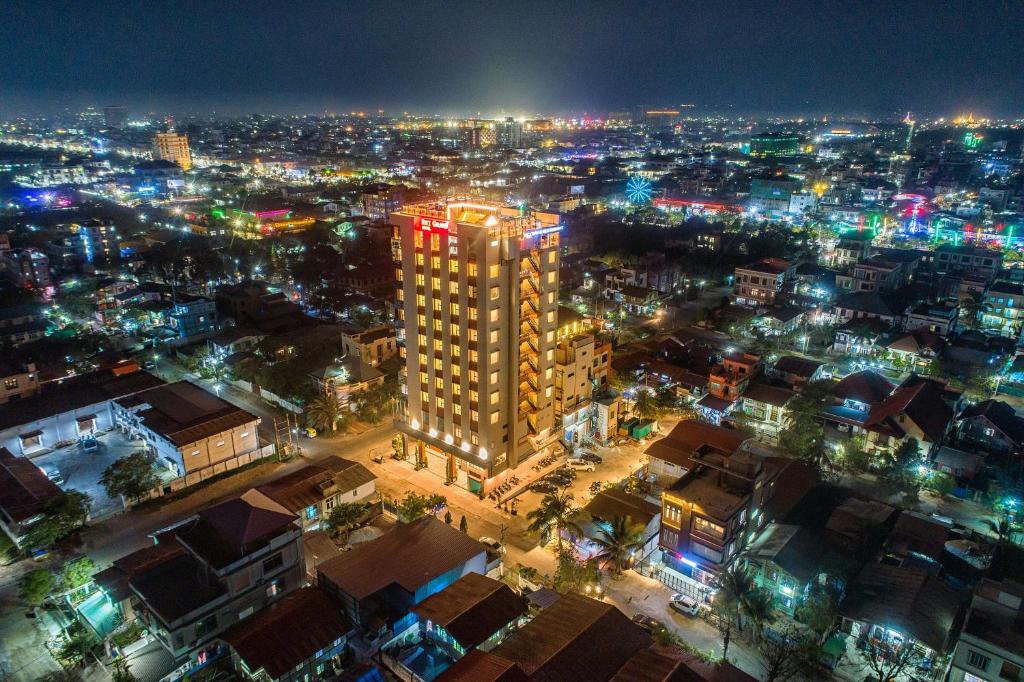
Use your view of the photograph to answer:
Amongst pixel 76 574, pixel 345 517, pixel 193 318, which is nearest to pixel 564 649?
pixel 345 517

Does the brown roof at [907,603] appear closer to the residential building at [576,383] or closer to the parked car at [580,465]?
the parked car at [580,465]

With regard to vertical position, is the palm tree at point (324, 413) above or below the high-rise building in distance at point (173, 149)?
below

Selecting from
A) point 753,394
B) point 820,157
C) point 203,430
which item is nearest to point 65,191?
point 203,430

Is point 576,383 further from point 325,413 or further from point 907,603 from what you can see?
point 907,603

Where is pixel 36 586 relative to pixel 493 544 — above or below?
above

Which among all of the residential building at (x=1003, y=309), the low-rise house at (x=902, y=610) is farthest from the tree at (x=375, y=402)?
the residential building at (x=1003, y=309)

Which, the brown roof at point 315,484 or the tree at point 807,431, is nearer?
the brown roof at point 315,484
